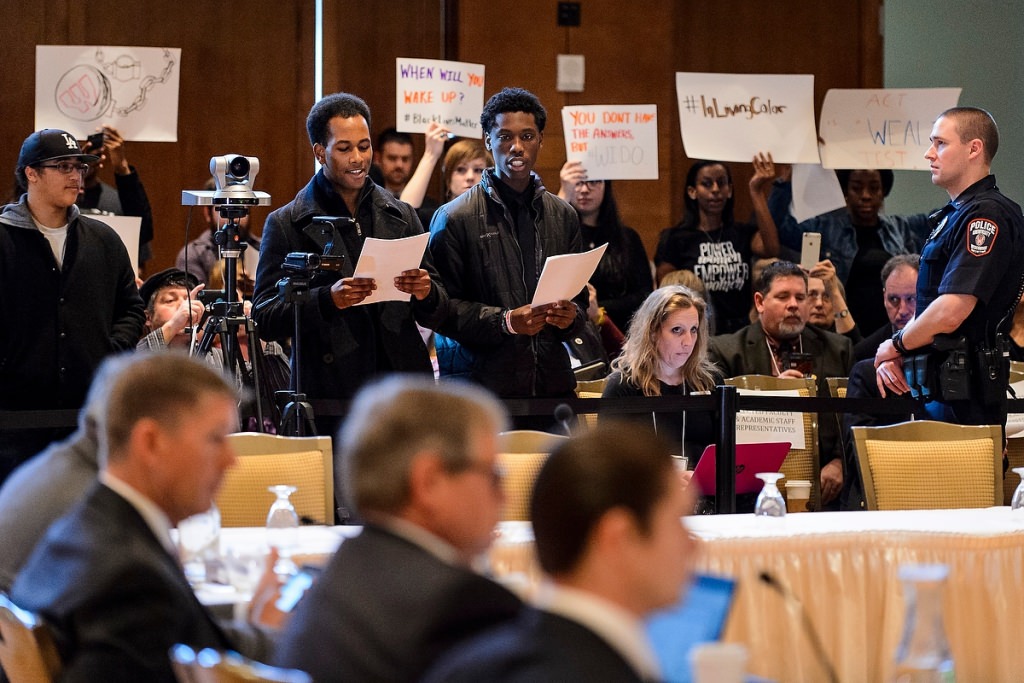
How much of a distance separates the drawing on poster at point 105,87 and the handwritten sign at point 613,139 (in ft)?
6.34

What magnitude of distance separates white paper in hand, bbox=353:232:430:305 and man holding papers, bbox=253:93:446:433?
0.11 m

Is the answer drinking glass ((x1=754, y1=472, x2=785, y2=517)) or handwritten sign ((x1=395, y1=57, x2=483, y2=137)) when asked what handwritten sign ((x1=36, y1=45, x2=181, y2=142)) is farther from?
drinking glass ((x1=754, y1=472, x2=785, y2=517))

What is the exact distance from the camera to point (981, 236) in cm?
479

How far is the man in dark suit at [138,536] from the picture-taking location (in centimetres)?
199

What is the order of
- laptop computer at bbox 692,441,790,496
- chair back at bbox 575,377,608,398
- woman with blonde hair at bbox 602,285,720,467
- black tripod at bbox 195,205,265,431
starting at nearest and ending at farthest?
laptop computer at bbox 692,441,790,496 → black tripod at bbox 195,205,265,431 → woman with blonde hair at bbox 602,285,720,467 → chair back at bbox 575,377,608,398

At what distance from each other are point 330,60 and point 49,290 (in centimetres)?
351

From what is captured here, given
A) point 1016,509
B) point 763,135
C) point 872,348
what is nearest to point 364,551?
point 1016,509

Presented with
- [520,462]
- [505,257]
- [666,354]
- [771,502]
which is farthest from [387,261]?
[771,502]

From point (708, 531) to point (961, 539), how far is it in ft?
2.06

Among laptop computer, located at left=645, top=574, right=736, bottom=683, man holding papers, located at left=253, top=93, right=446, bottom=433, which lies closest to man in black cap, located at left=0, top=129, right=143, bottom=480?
man holding papers, located at left=253, top=93, right=446, bottom=433

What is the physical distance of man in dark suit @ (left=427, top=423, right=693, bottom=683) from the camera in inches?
57.6

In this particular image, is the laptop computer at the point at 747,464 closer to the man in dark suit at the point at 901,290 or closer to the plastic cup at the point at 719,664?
the man in dark suit at the point at 901,290

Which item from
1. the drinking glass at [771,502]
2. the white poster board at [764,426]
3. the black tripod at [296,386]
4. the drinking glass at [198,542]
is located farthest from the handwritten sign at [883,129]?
the drinking glass at [198,542]

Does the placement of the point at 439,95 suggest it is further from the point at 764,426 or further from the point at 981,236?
the point at 981,236
